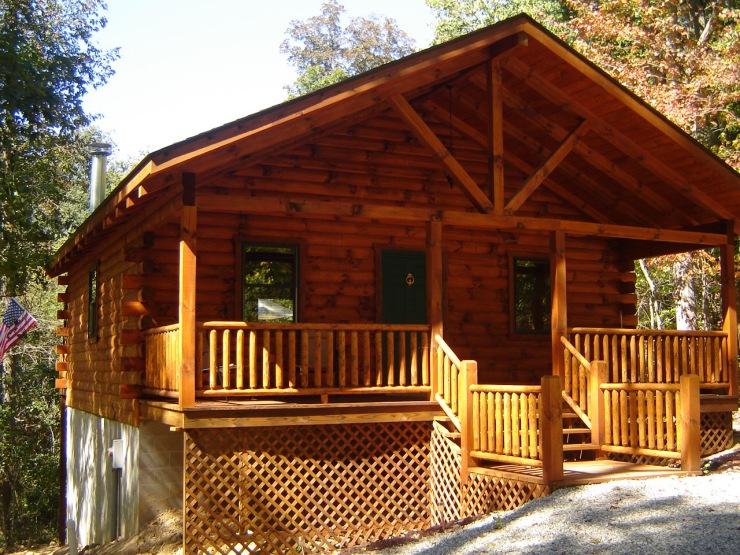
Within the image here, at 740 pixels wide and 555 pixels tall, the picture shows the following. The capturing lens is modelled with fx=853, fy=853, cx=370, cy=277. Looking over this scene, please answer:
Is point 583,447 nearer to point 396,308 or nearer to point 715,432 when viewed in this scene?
point 715,432

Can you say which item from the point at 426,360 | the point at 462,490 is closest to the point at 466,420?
the point at 462,490

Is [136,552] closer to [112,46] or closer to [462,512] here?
[462,512]

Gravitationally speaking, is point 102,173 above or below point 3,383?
above

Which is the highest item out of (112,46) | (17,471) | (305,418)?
(112,46)

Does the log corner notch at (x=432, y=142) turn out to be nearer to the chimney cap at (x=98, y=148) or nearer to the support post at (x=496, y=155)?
the support post at (x=496, y=155)

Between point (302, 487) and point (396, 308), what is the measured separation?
424cm

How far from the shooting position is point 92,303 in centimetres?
1675

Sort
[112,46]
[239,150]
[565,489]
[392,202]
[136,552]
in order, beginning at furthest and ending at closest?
[112,46] → [392,202] → [136,552] → [239,150] → [565,489]

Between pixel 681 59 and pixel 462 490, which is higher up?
pixel 681 59

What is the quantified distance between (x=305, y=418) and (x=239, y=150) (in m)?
3.45

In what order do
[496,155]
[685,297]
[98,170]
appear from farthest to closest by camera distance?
[685,297], [98,170], [496,155]

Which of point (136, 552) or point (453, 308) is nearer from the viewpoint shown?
point (136, 552)

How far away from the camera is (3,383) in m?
30.3

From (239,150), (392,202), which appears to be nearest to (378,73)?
(239,150)
